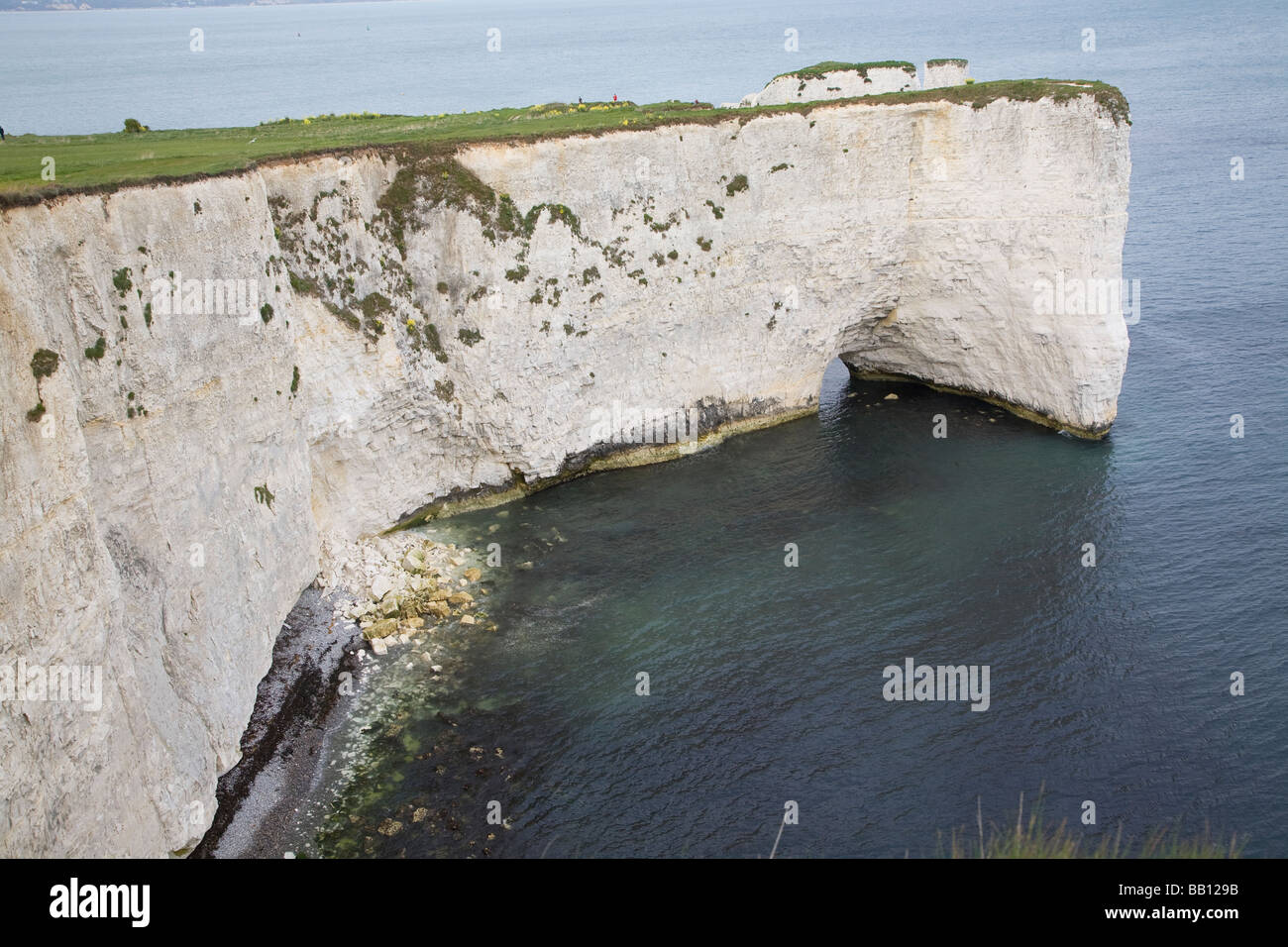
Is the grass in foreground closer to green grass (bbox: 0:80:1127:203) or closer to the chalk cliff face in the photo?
the chalk cliff face

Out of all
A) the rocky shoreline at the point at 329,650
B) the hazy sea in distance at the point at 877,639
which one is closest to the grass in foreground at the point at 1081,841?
the hazy sea in distance at the point at 877,639

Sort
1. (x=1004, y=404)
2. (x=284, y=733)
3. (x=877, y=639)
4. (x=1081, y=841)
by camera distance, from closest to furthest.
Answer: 1. (x=1081, y=841)
2. (x=284, y=733)
3. (x=877, y=639)
4. (x=1004, y=404)

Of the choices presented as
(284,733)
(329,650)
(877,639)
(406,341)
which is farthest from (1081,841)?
(406,341)

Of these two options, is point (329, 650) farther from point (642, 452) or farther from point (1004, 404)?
point (1004, 404)

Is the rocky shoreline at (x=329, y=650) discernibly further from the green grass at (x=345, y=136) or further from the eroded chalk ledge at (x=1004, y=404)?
the eroded chalk ledge at (x=1004, y=404)

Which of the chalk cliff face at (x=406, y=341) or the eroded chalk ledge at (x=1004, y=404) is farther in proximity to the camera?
the eroded chalk ledge at (x=1004, y=404)

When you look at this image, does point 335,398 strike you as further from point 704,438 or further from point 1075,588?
point 1075,588
